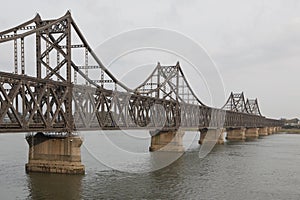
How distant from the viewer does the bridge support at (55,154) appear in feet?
117

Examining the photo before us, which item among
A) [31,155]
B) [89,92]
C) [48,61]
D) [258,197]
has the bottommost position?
[258,197]

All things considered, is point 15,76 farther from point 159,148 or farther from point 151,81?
point 151,81

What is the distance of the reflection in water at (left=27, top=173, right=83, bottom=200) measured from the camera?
29.0 metres

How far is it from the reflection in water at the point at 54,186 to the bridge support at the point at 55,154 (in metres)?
0.78

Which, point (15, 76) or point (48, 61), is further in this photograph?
point (48, 61)

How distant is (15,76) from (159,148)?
40.9m

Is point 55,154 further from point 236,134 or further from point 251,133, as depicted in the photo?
point 251,133

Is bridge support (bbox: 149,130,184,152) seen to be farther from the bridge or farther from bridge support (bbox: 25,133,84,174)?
bridge support (bbox: 25,133,84,174)

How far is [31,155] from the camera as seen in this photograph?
37.5 m

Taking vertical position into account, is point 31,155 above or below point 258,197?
above

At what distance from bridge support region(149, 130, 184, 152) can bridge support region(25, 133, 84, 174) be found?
101 feet

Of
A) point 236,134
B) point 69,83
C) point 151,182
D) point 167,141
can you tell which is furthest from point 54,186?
point 236,134

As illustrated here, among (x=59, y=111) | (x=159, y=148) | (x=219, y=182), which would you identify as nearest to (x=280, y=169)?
(x=219, y=182)

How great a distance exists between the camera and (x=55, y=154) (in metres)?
36.3
